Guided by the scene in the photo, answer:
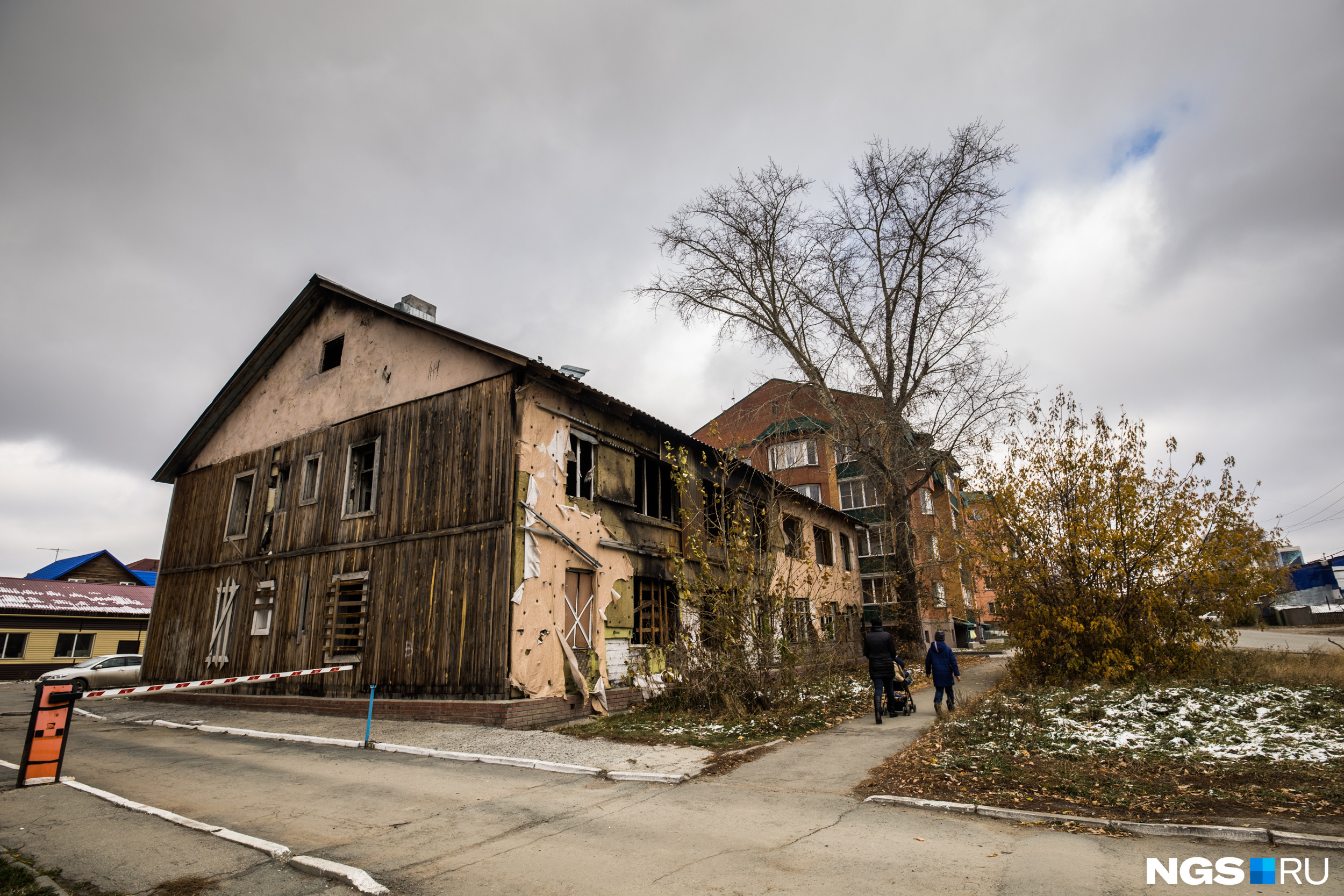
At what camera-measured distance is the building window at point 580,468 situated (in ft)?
43.2

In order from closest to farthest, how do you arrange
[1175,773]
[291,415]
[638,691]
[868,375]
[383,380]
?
1. [1175,773]
2. [638,691]
3. [383,380]
4. [291,415]
5. [868,375]

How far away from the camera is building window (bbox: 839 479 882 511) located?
110 ft

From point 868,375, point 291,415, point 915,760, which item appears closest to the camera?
point 915,760

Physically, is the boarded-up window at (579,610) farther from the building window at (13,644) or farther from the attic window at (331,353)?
the building window at (13,644)

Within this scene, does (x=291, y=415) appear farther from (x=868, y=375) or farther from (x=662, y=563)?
(x=868, y=375)

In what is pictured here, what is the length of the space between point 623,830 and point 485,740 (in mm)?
4724

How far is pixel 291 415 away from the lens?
656 inches

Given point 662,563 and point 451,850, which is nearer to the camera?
point 451,850

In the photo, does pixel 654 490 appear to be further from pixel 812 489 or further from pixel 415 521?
pixel 812 489

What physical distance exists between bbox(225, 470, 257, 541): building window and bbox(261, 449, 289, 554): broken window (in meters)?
0.87

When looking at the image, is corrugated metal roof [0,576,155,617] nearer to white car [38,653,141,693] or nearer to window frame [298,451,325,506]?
white car [38,653,141,693]

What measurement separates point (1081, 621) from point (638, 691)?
7954 mm

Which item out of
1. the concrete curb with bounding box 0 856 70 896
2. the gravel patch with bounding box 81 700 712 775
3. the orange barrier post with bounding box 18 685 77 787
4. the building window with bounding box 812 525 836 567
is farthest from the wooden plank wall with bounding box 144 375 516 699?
the building window with bounding box 812 525 836 567

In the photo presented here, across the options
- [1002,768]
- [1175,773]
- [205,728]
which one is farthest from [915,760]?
[205,728]
